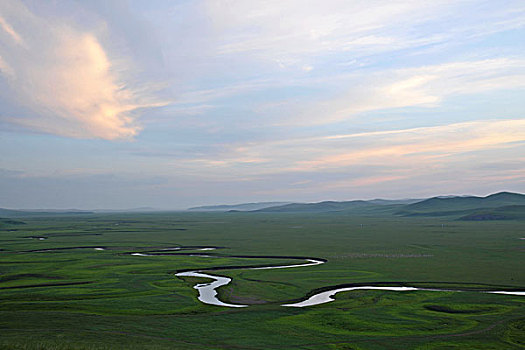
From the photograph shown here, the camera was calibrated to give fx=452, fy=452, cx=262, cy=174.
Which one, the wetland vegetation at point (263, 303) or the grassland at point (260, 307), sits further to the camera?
the wetland vegetation at point (263, 303)

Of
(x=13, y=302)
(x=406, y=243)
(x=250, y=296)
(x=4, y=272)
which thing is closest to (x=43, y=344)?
(x=13, y=302)

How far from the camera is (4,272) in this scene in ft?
200

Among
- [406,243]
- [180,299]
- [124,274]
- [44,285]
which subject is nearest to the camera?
[180,299]

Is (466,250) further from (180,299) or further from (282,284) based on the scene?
(180,299)

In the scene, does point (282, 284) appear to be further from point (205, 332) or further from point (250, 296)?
point (205, 332)

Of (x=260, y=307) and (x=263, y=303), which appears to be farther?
(x=263, y=303)

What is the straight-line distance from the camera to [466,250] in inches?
3396

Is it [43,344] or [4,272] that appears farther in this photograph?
[4,272]

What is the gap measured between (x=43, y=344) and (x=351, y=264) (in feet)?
164

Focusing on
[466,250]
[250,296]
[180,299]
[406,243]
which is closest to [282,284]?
[250,296]

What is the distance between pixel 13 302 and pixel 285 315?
2502cm

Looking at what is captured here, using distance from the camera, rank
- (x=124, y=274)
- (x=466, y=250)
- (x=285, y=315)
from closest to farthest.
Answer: (x=285, y=315), (x=124, y=274), (x=466, y=250)

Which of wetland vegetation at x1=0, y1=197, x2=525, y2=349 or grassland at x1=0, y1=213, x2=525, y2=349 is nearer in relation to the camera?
grassland at x1=0, y1=213, x2=525, y2=349

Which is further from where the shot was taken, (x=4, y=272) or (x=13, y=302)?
(x=4, y=272)
